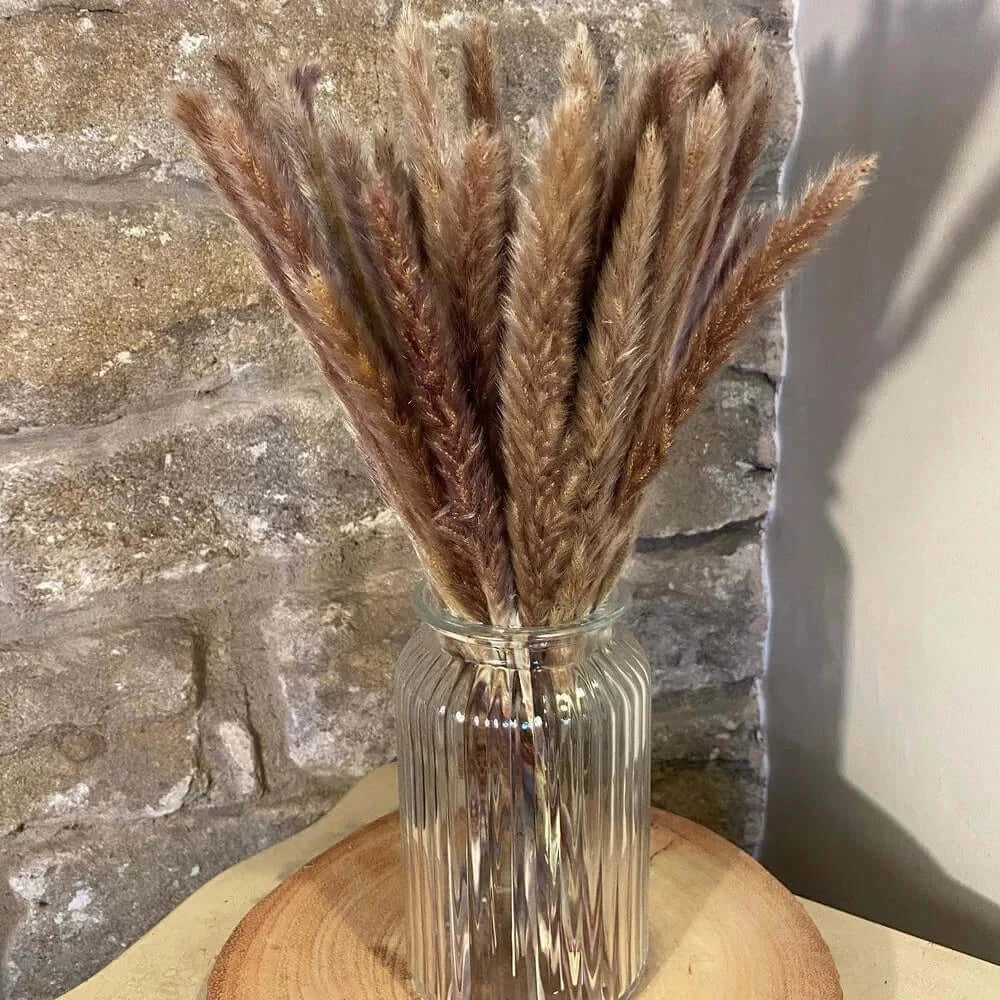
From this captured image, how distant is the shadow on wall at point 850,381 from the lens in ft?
2.48

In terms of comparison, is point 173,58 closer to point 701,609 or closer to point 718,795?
point 701,609

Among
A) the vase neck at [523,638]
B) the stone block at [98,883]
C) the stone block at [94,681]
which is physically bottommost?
the stone block at [98,883]

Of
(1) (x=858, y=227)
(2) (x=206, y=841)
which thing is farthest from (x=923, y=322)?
(2) (x=206, y=841)

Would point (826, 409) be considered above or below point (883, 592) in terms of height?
above

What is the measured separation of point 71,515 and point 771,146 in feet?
2.51

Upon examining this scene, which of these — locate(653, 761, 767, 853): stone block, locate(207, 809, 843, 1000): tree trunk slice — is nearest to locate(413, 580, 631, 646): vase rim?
locate(207, 809, 843, 1000): tree trunk slice

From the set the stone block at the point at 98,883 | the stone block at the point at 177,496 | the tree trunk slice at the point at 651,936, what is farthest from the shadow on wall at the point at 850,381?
the stone block at the point at 98,883

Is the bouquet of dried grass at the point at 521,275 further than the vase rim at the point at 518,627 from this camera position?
No

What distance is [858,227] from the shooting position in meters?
0.86

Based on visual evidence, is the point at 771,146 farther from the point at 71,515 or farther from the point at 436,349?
the point at 71,515

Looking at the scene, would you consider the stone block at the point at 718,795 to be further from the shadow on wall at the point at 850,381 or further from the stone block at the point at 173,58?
the stone block at the point at 173,58

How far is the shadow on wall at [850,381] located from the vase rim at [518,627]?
39cm

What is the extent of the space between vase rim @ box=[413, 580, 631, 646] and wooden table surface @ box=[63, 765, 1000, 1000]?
0.37 m

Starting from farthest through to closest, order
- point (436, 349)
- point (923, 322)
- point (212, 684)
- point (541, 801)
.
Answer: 1. point (212, 684)
2. point (923, 322)
3. point (541, 801)
4. point (436, 349)
